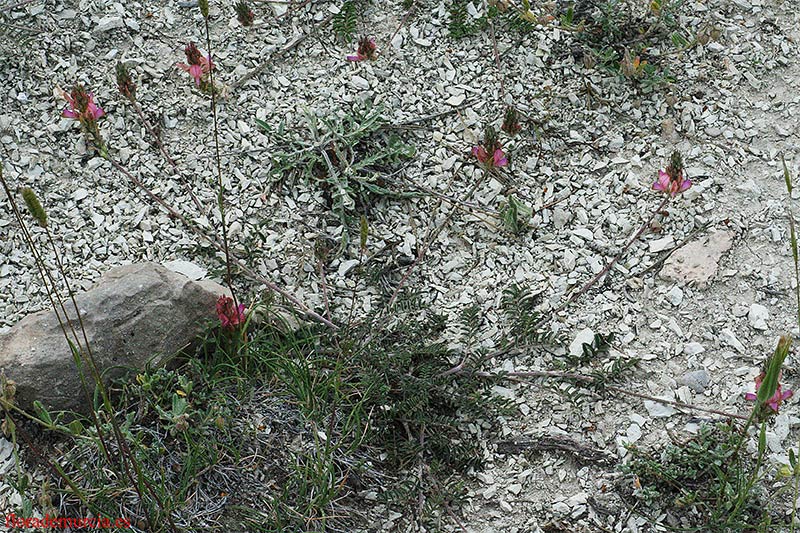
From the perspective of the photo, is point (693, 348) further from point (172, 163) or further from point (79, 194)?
point (79, 194)

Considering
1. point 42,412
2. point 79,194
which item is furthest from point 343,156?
point 42,412

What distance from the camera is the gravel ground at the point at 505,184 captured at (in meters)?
3.18

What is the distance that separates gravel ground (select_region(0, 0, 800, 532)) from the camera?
3.18 m

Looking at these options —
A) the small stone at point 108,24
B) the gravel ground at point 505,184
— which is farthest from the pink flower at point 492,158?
the small stone at point 108,24

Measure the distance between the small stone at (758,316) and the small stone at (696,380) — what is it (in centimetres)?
27

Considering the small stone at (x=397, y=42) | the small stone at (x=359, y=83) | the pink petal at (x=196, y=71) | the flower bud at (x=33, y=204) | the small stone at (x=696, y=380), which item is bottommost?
the small stone at (x=696, y=380)

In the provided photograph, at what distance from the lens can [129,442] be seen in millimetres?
2928

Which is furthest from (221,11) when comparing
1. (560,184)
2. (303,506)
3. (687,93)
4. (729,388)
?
(729,388)

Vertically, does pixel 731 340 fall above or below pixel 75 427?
below

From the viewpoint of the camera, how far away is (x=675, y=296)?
340 centimetres

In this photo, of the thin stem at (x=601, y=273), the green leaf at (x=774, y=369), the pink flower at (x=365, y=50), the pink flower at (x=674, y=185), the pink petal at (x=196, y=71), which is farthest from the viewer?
the pink flower at (x=365, y=50)

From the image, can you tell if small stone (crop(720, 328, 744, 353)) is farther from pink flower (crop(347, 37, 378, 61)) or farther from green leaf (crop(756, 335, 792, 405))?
pink flower (crop(347, 37, 378, 61))

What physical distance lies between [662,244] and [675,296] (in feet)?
0.82

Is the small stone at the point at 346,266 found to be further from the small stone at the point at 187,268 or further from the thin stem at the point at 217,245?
the small stone at the point at 187,268
